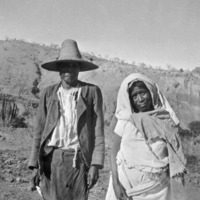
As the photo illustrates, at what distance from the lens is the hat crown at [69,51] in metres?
3.09

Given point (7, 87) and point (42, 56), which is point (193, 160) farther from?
point (42, 56)

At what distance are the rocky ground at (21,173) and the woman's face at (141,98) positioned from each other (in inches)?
24.4

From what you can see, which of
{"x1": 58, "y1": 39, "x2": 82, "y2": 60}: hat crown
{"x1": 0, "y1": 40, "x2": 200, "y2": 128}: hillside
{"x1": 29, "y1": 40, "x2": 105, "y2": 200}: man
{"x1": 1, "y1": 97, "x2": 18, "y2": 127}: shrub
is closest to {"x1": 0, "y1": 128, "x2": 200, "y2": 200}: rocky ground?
{"x1": 29, "y1": 40, "x2": 105, "y2": 200}: man

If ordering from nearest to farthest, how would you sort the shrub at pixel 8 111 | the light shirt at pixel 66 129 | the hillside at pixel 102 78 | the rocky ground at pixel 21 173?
→ the light shirt at pixel 66 129
the rocky ground at pixel 21 173
the shrub at pixel 8 111
the hillside at pixel 102 78

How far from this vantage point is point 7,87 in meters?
24.5

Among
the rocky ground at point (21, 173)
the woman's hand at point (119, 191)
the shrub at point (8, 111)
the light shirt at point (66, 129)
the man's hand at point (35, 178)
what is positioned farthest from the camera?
the shrub at point (8, 111)

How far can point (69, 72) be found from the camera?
10.1 feet

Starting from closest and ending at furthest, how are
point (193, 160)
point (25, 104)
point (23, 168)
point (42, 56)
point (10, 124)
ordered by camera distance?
point (23, 168) → point (193, 160) → point (10, 124) → point (25, 104) → point (42, 56)

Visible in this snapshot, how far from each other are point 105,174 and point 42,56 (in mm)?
24588

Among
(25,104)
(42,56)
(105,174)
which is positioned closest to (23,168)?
(105,174)

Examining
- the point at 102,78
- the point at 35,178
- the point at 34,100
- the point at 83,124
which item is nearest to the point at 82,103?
the point at 83,124

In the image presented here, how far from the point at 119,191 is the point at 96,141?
19.5 inches

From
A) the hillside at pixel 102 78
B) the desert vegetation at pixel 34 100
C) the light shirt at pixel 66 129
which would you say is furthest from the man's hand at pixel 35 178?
the hillside at pixel 102 78

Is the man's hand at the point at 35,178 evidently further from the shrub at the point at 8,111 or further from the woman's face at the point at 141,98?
the shrub at the point at 8,111
